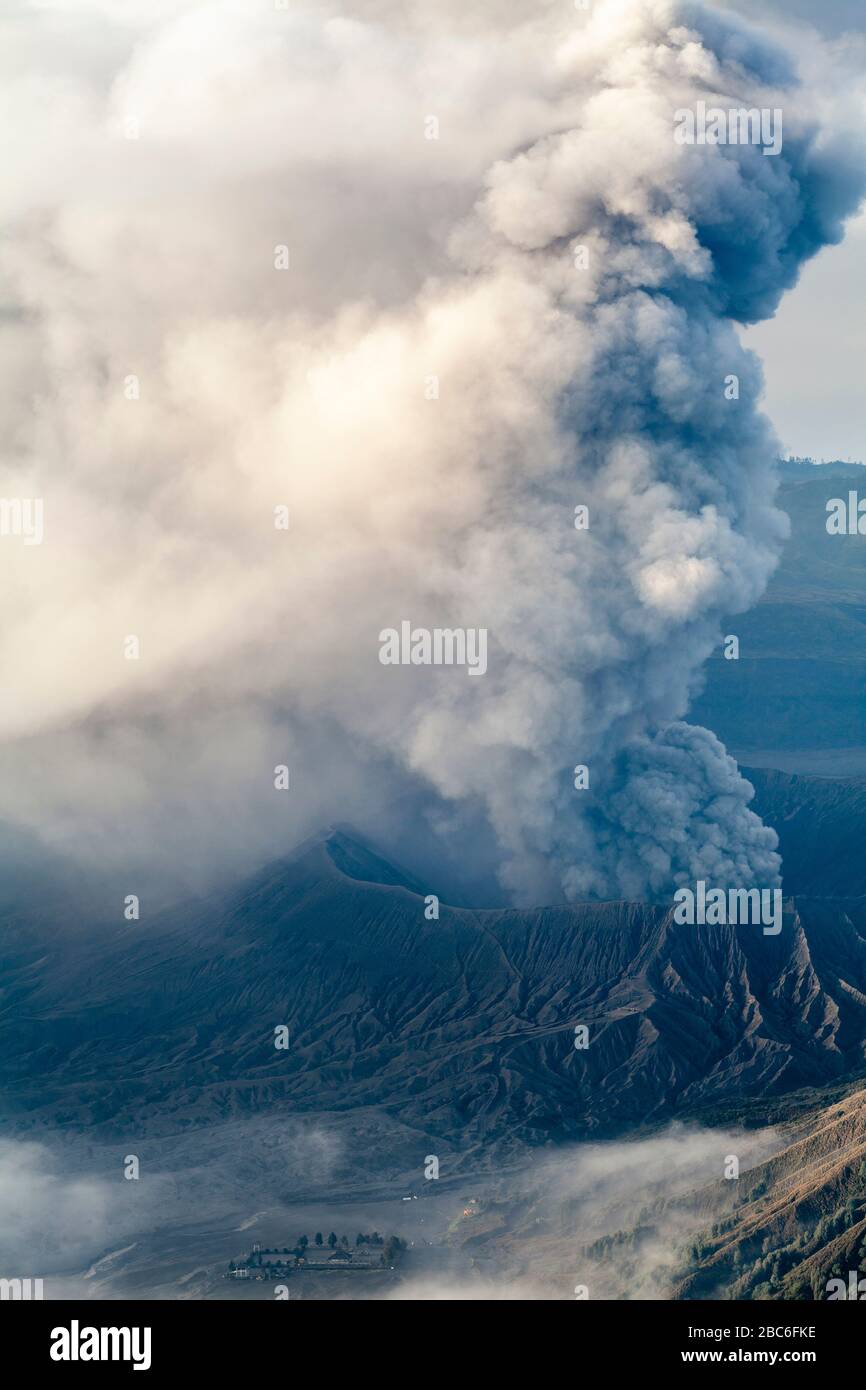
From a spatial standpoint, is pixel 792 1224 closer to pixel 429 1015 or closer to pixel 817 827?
pixel 429 1015

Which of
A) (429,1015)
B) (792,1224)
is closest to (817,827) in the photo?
(429,1015)

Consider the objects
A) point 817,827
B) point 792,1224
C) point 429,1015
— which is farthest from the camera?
point 817,827

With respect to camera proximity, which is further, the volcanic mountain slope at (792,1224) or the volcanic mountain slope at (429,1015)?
the volcanic mountain slope at (429,1015)

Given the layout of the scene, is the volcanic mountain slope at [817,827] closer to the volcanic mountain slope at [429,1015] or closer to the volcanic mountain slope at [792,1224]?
the volcanic mountain slope at [429,1015]

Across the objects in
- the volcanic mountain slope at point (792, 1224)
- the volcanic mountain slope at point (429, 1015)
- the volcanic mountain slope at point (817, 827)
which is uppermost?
the volcanic mountain slope at point (817, 827)

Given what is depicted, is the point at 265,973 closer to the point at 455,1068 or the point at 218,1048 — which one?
the point at 218,1048

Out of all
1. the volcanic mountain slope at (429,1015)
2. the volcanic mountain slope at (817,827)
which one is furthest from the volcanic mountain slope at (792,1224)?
the volcanic mountain slope at (817,827)

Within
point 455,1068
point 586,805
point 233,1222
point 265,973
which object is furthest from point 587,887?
point 233,1222
